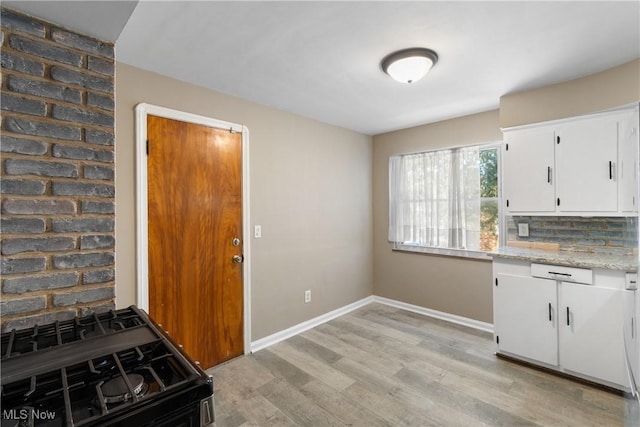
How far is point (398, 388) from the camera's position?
2271 millimetres

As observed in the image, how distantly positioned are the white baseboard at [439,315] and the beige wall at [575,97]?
216 centimetres

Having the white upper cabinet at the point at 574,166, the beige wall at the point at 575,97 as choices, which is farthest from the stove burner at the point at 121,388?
the beige wall at the point at 575,97

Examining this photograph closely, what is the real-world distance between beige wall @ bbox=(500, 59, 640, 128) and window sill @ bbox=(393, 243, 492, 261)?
4.56 ft

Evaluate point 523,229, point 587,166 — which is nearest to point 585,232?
point 523,229

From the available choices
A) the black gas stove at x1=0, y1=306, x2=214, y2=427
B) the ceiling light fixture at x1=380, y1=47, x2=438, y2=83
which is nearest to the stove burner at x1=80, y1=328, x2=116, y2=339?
the black gas stove at x1=0, y1=306, x2=214, y2=427

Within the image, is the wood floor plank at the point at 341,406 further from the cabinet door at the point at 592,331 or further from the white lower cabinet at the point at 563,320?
the cabinet door at the point at 592,331

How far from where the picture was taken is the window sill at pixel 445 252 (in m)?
3.37

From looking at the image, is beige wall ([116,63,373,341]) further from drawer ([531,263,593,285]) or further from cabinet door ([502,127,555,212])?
drawer ([531,263,593,285])

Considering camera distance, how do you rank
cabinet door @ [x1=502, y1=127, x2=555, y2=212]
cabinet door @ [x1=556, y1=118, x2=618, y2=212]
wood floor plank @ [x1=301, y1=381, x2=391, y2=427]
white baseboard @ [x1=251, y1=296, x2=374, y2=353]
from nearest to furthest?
1. wood floor plank @ [x1=301, y1=381, x2=391, y2=427]
2. cabinet door @ [x1=556, y1=118, x2=618, y2=212]
3. cabinet door @ [x1=502, y1=127, x2=555, y2=212]
4. white baseboard @ [x1=251, y1=296, x2=374, y2=353]

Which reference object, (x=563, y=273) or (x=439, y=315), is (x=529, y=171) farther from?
(x=439, y=315)

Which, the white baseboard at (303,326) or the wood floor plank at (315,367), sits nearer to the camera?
the wood floor plank at (315,367)

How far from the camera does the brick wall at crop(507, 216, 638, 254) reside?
2.49m

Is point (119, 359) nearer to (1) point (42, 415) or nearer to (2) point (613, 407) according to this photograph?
(1) point (42, 415)

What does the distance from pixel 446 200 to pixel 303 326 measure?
2278mm
